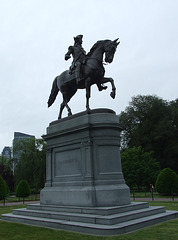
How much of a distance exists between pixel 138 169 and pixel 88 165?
26736 millimetres

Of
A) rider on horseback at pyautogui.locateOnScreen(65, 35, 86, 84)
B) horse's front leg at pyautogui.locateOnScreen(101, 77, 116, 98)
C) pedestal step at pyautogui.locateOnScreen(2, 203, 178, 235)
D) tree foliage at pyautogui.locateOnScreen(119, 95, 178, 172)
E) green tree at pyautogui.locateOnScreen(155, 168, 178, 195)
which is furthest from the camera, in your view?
tree foliage at pyautogui.locateOnScreen(119, 95, 178, 172)

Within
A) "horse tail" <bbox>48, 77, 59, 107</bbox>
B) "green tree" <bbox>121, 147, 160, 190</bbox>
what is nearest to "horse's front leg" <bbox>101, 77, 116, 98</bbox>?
"horse tail" <bbox>48, 77, 59, 107</bbox>

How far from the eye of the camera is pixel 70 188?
12.0 m

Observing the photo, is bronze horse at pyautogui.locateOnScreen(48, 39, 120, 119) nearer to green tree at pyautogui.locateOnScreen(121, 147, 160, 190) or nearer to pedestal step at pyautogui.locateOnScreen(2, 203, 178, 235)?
pedestal step at pyautogui.locateOnScreen(2, 203, 178, 235)

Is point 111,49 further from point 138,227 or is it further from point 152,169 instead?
point 152,169

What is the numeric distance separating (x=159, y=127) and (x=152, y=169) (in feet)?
32.8

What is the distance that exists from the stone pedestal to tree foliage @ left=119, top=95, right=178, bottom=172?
1353 inches

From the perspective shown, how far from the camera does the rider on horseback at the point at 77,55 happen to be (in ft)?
43.3

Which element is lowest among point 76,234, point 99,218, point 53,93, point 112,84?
point 76,234

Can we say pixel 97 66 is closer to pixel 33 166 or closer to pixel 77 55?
pixel 77 55

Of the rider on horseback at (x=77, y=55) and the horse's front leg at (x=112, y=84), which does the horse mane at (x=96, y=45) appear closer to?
the rider on horseback at (x=77, y=55)

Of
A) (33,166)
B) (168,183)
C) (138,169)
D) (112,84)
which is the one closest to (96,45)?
(112,84)

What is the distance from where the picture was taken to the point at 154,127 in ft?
157

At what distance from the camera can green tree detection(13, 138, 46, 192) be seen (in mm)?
45938
